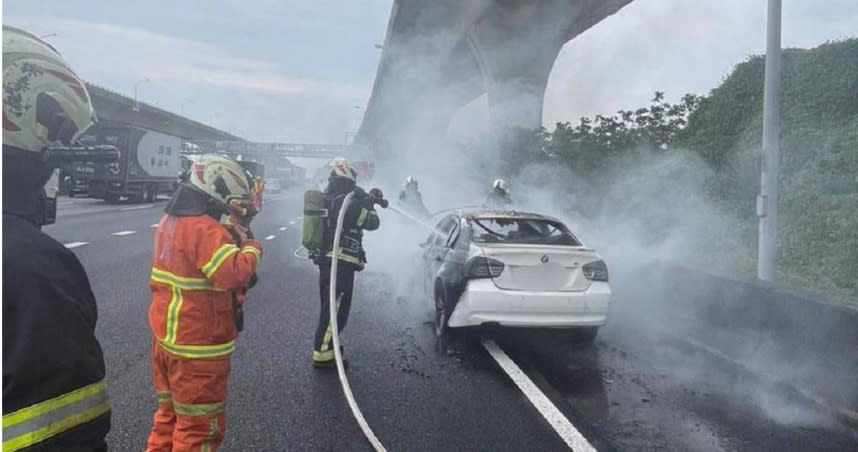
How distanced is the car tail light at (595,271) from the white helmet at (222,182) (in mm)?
3634

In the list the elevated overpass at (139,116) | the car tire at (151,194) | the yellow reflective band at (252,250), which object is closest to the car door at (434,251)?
the yellow reflective band at (252,250)

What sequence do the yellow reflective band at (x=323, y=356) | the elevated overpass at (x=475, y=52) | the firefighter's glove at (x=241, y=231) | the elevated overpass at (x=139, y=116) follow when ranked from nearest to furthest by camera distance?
the firefighter's glove at (x=241, y=231)
the yellow reflective band at (x=323, y=356)
the elevated overpass at (x=475, y=52)
the elevated overpass at (x=139, y=116)

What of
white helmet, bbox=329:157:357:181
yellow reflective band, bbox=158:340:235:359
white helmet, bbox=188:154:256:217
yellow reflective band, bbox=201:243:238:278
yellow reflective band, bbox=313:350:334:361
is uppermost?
white helmet, bbox=329:157:357:181

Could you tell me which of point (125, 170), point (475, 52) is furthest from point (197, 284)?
point (125, 170)

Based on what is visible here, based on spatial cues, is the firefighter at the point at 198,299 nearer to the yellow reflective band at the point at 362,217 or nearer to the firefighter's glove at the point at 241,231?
the firefighter's glove at the point at 241,231

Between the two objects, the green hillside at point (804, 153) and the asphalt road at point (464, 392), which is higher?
the green hillside at point (804, 153)

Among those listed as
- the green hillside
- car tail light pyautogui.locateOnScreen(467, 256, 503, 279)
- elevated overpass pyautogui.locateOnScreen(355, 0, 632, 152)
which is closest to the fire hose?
car tail light pyautogui.locateOnScreen(467, 256, 503, 279)

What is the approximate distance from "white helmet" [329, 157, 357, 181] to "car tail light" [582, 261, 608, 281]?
2238 mm

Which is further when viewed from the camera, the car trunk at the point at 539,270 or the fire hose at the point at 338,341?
the car trunk at the point at 539,270

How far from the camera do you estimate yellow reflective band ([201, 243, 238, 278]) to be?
2.75 m

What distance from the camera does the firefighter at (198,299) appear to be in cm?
277

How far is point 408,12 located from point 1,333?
19.5m

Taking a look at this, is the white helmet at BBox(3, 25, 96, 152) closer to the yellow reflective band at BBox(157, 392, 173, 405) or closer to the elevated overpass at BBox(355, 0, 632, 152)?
the yellow reflective band at BBox(157, 392, 173, 405)

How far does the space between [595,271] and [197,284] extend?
3967mm
